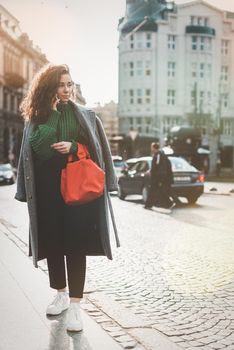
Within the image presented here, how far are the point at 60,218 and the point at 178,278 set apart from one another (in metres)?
2.27

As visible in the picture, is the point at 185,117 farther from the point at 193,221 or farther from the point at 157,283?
the point at 157,283

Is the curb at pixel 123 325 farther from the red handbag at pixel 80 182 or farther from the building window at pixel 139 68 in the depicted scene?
the building window at pixel 139 68

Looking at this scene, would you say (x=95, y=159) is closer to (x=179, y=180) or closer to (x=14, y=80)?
(x=179, y=180)

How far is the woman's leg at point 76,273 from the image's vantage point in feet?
13.1

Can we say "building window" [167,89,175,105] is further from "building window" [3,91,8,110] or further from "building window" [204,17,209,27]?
"building window" [3,91,8,110]

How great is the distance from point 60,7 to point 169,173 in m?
Result: 6.97

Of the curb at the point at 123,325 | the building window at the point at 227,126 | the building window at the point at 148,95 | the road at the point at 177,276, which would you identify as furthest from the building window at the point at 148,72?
the curb at the point at 123,325

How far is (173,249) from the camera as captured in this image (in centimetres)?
787

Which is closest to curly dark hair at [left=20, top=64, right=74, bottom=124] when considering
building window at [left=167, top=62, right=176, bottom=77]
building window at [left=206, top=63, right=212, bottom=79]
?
building window at [left=167, top=62, right=176, bottom=77]

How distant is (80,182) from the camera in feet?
12.6

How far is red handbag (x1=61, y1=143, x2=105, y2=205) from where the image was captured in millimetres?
3836

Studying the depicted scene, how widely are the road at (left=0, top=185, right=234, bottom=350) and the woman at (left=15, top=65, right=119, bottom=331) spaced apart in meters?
0.73

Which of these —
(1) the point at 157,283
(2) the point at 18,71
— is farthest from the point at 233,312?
(2) the point at 18,71

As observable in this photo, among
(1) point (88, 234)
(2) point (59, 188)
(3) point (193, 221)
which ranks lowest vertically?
(3) point (193, 221)
